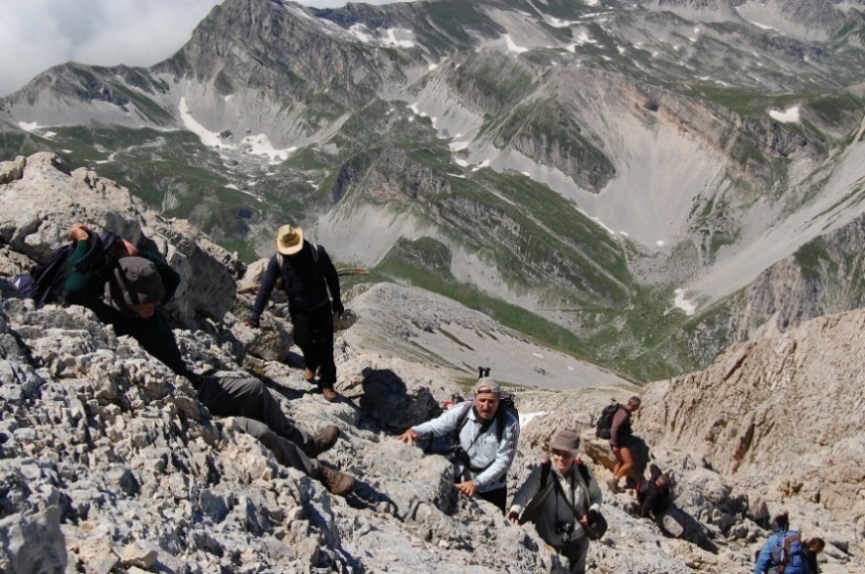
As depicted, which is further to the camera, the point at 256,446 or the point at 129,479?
the point at 256,446

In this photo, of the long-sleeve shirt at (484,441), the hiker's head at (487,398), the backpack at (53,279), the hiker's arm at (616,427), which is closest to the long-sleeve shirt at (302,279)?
the backpack at (53,279)

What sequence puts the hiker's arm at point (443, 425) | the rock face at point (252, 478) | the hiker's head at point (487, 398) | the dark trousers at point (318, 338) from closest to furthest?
the rock face at point (252, 478) → the hiker's head at point (487, 398) → the hiker's arm at point (443, 425) → the dark trousers at point (318, 338)

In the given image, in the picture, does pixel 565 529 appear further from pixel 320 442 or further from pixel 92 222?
pixel 92 222

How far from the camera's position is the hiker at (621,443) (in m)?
22.2

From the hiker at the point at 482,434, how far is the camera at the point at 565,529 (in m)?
1.16

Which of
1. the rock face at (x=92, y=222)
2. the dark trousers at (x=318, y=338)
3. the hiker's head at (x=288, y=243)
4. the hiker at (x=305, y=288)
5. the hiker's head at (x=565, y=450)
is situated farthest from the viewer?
the dark trousers at (x=318, y=338)

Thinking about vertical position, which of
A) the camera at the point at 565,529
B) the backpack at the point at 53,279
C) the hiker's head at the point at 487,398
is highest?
the hiker's head at the point at 487,398

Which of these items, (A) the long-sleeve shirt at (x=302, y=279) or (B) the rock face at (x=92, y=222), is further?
(A) the long-sleeve shirt at (x=302, y=279)

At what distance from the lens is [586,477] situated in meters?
12.4

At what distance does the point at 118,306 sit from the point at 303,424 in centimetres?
461

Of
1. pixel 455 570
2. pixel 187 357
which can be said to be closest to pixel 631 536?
pixel 455 570

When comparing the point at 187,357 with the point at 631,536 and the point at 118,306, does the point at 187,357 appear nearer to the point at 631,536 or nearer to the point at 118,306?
the point at 118,306

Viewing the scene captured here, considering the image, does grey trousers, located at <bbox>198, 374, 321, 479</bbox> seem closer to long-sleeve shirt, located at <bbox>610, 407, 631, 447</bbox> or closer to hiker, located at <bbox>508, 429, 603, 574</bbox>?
hiker, located at <bbox>508, 429, 603, 574</bbox>

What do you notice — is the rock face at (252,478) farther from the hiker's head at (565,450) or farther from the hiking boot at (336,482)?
the hiker's head at (565,450)
